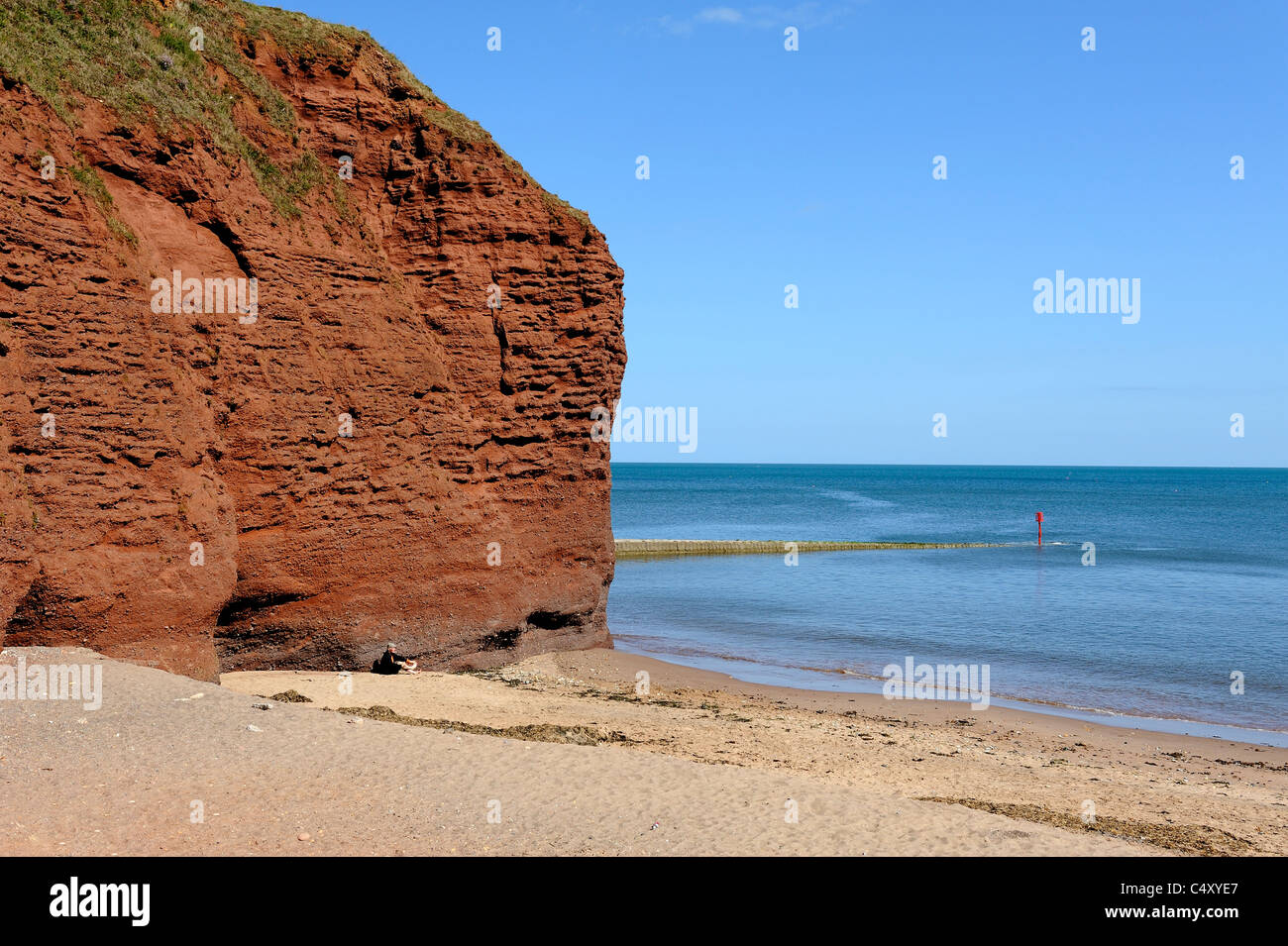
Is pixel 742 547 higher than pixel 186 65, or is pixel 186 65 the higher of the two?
pixel 186 65

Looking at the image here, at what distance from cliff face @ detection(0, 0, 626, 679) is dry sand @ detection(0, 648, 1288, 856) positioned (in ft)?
4.97

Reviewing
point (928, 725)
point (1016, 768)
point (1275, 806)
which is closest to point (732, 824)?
point (1016, 768)

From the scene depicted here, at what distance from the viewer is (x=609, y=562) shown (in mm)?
21375

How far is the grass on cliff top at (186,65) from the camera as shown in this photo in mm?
13859

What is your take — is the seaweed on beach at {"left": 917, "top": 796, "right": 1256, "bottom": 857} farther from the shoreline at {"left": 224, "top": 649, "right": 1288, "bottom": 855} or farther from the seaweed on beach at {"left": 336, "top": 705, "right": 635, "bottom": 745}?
the seaweed on beach at {"left": 336, "top": 705, "right": 635, "bottom": 745}

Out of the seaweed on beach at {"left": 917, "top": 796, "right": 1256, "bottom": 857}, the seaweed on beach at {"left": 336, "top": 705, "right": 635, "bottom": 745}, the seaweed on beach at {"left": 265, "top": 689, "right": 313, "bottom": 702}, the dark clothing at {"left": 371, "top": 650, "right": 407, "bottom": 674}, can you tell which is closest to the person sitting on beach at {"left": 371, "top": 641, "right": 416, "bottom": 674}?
the dark clothing at {"left": 371, "top": 650, "right": 407, "bottom": 674}

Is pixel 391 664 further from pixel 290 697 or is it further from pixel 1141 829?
pixel 1141 829

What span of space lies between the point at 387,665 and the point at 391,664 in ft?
0.23

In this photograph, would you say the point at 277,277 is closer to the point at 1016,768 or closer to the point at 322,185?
the point at 322,185

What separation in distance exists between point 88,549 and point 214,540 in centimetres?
184

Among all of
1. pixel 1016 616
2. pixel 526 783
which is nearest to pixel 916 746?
pixel 526 783

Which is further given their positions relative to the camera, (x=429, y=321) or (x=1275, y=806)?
(x=429, y=321)

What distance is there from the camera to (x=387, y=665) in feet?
55.1

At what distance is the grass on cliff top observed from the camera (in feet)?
45.5
